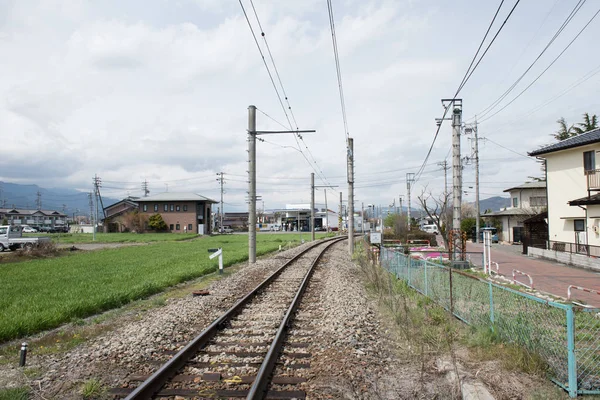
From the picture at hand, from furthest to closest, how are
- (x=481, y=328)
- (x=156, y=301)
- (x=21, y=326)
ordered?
(x=156, y=301) → (x=21, y=326) → (x=481, y=328)

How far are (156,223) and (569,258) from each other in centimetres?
6499

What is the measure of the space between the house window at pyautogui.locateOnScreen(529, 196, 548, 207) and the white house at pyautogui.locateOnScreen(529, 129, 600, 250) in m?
19.8

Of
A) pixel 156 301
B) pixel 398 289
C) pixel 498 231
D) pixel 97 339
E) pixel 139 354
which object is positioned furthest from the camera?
pixel 498 231

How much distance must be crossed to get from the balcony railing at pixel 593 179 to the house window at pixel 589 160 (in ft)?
1.70

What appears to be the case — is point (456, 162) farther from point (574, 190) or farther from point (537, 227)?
point (537, 227)

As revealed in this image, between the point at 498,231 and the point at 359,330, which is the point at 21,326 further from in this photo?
the point at 498,231

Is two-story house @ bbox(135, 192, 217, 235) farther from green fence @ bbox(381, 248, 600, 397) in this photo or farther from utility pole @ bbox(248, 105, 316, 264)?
green fence @ bbox(381, 248, 600, 397)

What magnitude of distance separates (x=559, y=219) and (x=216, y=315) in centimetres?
2523

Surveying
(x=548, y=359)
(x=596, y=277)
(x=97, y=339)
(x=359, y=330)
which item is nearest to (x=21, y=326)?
(x=97, y=339)

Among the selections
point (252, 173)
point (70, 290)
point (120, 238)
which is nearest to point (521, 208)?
point (252, 173)

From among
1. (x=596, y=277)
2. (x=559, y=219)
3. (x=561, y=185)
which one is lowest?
(x=596, y=277)

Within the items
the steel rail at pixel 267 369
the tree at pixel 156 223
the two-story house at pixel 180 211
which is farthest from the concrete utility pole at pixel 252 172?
the tree at pixel 156 223

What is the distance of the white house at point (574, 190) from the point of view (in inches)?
928

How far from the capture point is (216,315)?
31.5 feet
